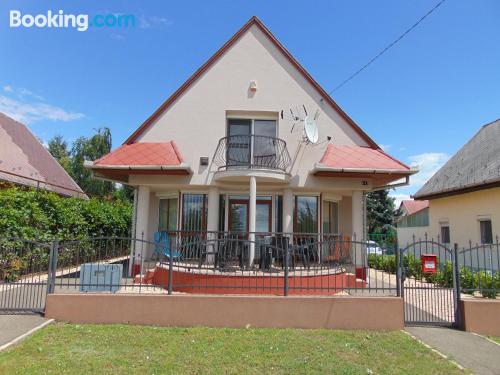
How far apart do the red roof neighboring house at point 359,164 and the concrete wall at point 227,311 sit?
16.5 feet

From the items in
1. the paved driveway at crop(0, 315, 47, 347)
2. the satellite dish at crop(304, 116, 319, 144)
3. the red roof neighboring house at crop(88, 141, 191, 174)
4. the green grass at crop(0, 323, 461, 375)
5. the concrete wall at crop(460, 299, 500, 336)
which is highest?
the satellite dish at crop(304, 116, 319, 144)

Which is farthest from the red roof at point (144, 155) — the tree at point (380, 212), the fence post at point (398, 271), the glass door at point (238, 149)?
the tree at point (380, 212)

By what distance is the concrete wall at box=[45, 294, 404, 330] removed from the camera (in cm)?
715

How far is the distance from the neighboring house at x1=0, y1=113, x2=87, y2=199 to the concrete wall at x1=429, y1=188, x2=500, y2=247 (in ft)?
66.8

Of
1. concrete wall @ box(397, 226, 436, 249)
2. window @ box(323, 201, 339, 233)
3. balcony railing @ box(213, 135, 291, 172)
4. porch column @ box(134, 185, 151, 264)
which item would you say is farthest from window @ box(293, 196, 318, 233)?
concrete wall @ box(397, 226, 436, 249)

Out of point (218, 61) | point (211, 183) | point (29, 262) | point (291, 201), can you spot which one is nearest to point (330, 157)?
point (291, 201)

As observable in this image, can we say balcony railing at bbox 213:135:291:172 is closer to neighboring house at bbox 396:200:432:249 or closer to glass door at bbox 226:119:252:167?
glass door at bbox 226:119:252:167

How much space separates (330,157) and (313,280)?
4.45 m

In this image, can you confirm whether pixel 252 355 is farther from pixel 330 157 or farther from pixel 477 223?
pixel 477 223

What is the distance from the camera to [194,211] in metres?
12.7

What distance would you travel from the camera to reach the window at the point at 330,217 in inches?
511

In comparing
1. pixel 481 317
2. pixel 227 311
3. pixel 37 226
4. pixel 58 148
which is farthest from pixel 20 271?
pixel 58 148

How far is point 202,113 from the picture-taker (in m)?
12.5

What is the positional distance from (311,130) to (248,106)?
2.37 m
